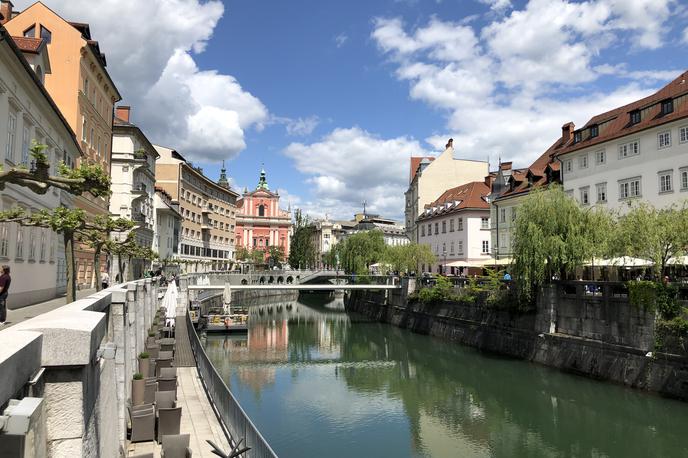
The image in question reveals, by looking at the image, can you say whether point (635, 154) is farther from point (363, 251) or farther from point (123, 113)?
point (123, 113)

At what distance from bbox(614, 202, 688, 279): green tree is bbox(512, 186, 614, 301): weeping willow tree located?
2420 mm

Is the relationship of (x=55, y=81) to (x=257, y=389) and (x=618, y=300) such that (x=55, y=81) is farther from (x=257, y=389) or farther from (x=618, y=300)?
(x=618, y=300)

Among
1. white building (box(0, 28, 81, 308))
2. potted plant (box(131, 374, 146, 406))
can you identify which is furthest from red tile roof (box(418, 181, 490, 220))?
potted plant (box(131, 374, 146, 406))

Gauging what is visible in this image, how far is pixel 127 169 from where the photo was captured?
45.8 m

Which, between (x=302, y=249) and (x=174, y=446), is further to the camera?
(x=302, y=249)

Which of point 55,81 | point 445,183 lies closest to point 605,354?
point 55,81

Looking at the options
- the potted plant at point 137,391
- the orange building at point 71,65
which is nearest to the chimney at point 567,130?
the orange building at point 71,65

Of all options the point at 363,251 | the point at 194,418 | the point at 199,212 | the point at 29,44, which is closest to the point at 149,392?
the point at 194,418

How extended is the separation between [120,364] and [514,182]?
42574 mm

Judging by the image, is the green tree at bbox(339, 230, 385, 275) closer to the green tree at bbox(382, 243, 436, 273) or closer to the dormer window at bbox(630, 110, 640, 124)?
the green tree at bbox(382, 243, 436, 273)

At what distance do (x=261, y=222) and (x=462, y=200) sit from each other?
6045 cm

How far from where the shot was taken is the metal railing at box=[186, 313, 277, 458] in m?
7.70

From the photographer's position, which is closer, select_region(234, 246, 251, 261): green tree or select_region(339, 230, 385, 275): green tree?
select_region(339, 230, 385, 275): green tree

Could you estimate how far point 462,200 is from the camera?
5662cm
